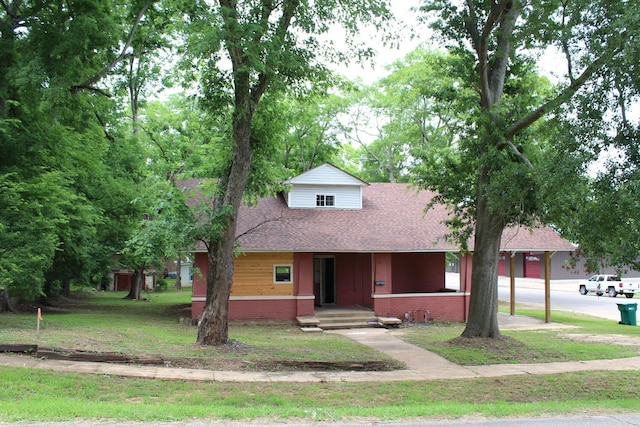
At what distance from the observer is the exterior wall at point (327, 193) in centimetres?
2400

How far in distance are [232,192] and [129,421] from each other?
744 centimetres

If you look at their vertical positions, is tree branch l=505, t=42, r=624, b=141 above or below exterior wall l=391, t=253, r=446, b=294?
above

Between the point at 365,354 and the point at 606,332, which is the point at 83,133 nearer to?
the point at 365,354

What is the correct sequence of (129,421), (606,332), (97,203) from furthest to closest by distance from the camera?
(97,203) → (606,332) → (129,421)

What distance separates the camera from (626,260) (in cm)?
930

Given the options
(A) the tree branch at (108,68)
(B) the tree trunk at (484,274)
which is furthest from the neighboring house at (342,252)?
(A) the tree branch at (108,68)

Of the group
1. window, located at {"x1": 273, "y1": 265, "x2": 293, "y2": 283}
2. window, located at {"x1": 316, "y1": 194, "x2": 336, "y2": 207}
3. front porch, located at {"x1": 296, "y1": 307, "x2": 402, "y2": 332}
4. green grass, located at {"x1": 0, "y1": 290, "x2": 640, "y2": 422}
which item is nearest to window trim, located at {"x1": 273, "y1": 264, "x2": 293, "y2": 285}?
window, located at {"x1": 273, "y1": 265, "x2": 293, "y2": 283}

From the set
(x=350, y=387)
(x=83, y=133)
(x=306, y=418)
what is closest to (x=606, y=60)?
(x=350, y=387)

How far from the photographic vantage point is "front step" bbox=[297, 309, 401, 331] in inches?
775

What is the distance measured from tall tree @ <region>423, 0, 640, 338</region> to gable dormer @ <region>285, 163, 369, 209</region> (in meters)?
8.24

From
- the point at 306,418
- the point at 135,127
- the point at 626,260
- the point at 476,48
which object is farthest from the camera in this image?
the point at 135,127

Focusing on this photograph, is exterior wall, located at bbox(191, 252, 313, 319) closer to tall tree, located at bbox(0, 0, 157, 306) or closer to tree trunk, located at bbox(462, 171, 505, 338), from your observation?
tall tree, located at bbox(0, 0, 157, 306)

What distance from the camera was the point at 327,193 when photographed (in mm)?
24422

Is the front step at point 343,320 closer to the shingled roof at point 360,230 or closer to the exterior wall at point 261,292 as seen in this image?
the exterior wall at point 261,292
